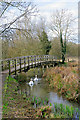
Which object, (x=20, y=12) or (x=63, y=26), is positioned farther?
(x=63, y=26)

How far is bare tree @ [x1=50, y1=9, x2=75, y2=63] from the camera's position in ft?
54.5

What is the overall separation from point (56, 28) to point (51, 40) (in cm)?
138

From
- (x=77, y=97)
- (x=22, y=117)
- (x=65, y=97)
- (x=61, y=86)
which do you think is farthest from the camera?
(x=61, y=86)

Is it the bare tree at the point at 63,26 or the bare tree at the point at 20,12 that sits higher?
the bare tree at the point at 63,26

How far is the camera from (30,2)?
6.73 metres

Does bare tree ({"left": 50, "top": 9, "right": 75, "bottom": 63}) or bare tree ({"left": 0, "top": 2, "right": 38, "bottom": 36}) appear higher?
bare tree ({"left": 50, "top": 9, "right": 75, "bottom": 63})

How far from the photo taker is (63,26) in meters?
17.2

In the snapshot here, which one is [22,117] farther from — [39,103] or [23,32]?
[23,32]

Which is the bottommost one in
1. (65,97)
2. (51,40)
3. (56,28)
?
(65,97)

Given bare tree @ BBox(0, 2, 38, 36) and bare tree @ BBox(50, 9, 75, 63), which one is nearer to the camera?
bare tree @ BBox(0, 2, 38, 36)

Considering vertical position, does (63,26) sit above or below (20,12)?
above

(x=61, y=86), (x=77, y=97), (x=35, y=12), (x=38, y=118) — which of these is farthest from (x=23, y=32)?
(x=38, y=118)

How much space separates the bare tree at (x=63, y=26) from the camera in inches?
654

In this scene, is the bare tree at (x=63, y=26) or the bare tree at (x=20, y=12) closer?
the bare tree at (x=20, y=12)
